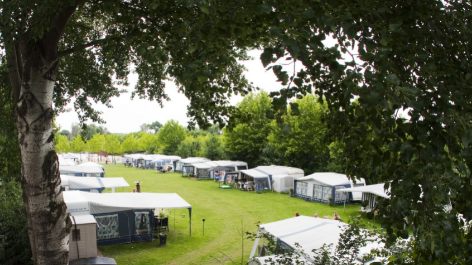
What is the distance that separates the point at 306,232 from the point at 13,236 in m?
7.83

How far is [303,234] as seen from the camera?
26.8ft

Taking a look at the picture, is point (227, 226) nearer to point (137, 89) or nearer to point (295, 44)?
point (137, 89)

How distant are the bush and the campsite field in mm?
2692

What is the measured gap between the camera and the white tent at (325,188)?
2002 centimetres

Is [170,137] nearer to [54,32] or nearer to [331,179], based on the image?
[331,179]

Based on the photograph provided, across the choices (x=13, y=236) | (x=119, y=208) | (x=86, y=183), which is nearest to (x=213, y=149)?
(x=86, y=183)

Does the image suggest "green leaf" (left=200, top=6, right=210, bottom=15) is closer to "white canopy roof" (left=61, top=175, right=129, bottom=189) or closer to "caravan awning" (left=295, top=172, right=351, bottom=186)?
"white canopy roof" (left=61, top=175, right=129, bottom=189)

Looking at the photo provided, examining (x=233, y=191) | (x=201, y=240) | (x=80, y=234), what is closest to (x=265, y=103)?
(x=233, y=191)

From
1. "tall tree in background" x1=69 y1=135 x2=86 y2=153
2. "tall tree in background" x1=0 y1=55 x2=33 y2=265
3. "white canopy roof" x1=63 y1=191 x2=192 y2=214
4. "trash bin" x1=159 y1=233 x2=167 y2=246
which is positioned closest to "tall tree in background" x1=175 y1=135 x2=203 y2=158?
"tall tree in background" x1=69 y1=135 x2=86 y2=153

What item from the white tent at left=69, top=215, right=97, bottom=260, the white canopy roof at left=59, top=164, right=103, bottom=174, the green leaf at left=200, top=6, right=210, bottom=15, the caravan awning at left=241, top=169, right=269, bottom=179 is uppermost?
the green leaf at left=200, top=6, right=210, bottom=15

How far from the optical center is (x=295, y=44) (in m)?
1.53

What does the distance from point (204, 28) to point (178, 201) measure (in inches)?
476

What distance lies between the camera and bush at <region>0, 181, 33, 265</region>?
8523mm

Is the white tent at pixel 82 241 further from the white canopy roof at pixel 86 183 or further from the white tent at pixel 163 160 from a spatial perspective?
the white tent at pixel 163 160
